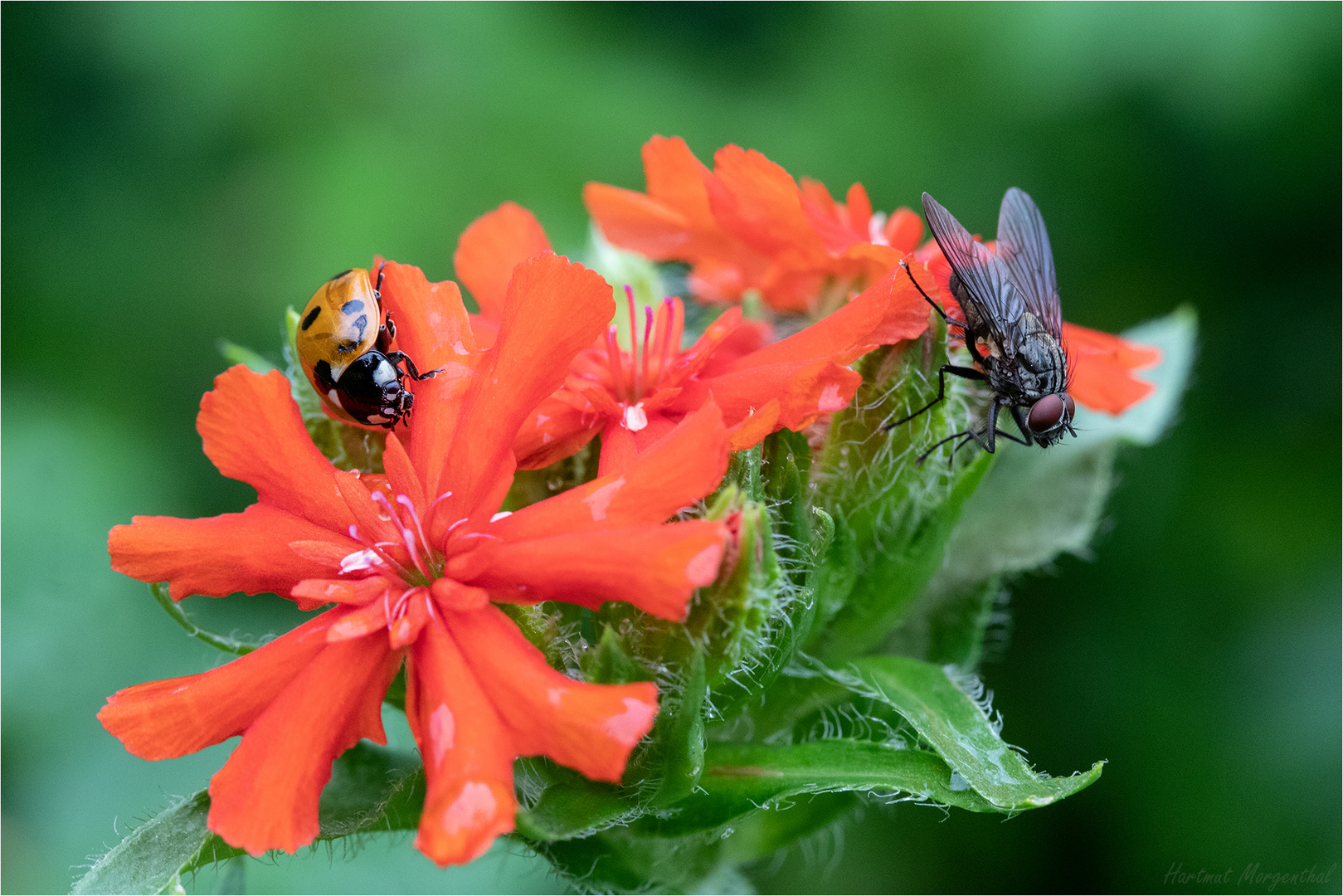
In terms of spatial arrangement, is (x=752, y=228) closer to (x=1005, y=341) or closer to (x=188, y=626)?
(x=1005, y=341)

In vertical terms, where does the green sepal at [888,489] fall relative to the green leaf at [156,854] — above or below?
above

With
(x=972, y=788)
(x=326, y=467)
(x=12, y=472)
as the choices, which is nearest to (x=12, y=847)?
(x=12, y=472)

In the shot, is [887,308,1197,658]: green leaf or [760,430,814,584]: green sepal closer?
[760,430,814,584]: green sepal

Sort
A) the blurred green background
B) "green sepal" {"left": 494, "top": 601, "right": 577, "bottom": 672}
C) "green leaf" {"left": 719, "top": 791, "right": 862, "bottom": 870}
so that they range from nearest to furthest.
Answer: "green sepal" {"left": 494, "top": 601, "right": 577, "bottom": 672} → "green leaf" {"left": 719, "top": 791, "right": 862, "bottom": 870} → the blurred green background

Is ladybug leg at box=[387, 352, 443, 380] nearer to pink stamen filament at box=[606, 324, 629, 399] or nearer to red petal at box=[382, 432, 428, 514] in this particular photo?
red petal at box=[382, 432, 428, 514]

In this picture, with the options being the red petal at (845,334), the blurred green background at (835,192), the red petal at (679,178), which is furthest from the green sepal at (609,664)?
the blurred green background at (835,192)

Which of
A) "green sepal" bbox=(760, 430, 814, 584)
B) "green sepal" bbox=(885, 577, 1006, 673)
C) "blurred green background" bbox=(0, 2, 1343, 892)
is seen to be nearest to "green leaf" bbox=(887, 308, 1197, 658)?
"green sepal" bbox=(885, 577, 1006, 673)

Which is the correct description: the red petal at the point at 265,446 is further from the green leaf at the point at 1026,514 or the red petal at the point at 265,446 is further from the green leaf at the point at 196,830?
the green leaf at the point at 1026,514
